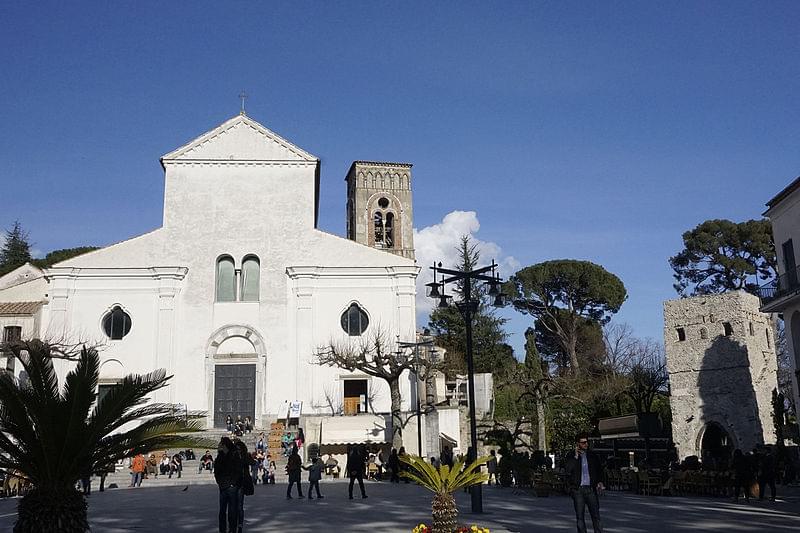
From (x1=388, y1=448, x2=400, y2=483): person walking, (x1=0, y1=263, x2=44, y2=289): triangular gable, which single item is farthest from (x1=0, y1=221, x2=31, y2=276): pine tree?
(x1=388, y1=448, x2=400, y2=483): person walking

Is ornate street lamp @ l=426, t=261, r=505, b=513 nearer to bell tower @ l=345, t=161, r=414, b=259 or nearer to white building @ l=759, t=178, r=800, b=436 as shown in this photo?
white building @ l=759, t=178, r=800, b=436

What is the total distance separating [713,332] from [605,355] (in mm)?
18172

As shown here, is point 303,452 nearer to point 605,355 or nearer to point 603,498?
point 603,498

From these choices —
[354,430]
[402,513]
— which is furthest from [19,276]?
[402,513]

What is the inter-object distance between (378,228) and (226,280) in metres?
29.7

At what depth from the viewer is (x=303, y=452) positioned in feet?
99.0

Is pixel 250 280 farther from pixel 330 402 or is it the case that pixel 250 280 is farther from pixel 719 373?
pixel 719 373

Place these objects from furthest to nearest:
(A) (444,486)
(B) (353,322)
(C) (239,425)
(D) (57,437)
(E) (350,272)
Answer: (E) (350,272)
(B) (353,322)
(C) (239,425)
(D) (57,437)
(A) (444,486)

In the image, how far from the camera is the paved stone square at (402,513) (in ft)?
40.4

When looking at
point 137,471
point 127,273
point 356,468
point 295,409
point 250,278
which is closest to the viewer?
point 356,468

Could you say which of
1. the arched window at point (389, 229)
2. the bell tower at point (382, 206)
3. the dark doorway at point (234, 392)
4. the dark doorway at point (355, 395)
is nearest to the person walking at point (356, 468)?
the dark doorway at point (355, 395)

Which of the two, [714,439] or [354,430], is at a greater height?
[354,430]

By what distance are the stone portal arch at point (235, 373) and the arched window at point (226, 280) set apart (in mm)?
1584

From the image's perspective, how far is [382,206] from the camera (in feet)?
212
